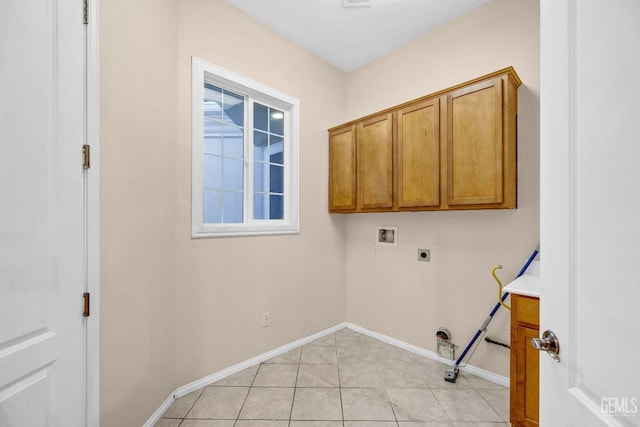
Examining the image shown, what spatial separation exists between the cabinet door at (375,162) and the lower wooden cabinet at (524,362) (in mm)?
1219

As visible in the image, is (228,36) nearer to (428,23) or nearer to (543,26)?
(428,23)

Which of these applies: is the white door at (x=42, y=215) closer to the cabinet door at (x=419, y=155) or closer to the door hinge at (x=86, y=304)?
the door hinge at (x=86, y=304)

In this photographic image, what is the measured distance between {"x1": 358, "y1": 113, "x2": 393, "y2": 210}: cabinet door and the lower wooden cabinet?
122 cm

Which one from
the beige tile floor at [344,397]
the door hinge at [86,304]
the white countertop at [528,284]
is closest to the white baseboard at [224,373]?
the beige tile floor at [344,397]

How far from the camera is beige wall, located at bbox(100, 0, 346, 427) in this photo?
1.31 metres

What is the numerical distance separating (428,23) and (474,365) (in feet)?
9.86

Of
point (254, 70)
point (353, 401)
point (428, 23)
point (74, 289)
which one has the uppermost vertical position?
point (428, 23)

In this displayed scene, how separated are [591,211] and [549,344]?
371 mm

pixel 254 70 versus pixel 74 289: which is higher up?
pixel 254 70

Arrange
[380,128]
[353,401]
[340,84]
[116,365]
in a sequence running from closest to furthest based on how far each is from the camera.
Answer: [116,365] < [353,401] < [380,128] < [340,84]

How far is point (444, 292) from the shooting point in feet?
7.59

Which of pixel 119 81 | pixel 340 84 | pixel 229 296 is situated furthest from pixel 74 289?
pixel 340 84

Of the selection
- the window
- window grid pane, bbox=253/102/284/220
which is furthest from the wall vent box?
window grid pane, bbox=253/102/284/220

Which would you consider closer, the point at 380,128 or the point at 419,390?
the point at 419,390
